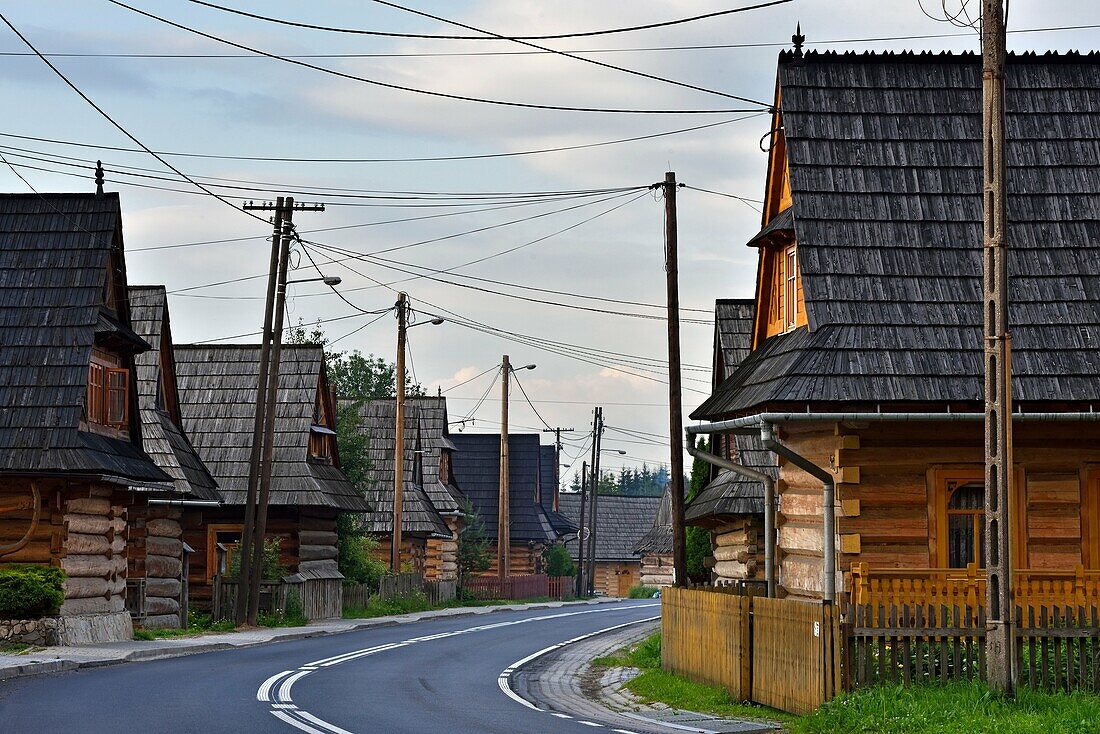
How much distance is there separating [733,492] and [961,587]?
49.8ft

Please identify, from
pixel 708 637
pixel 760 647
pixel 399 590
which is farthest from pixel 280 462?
pixel 760 647

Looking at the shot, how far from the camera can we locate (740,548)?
34188mm

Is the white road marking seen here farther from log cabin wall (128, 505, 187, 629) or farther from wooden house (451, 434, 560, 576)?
wooden house (451, 434, 560, 576)

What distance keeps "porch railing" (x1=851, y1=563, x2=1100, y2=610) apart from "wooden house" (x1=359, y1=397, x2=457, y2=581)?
3857 cm

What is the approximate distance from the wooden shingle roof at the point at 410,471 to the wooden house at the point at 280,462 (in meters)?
10.7

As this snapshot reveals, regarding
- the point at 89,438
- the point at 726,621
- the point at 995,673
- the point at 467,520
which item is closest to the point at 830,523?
the point at 726,621

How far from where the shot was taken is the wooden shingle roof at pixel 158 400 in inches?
1542

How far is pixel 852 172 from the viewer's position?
22.6 metres

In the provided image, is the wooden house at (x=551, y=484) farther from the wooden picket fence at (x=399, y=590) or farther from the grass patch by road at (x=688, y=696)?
the grass patch by road at (x=688, y=696)

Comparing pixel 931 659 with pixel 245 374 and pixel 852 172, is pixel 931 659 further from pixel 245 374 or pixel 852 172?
pixel 245 374

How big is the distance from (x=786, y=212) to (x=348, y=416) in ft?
114

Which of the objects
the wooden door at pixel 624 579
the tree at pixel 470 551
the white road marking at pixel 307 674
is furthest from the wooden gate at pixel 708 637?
the wooden door at pixel 624 579

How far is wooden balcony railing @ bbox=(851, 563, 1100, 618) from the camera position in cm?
1738

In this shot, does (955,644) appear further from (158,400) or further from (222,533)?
(222,533)
